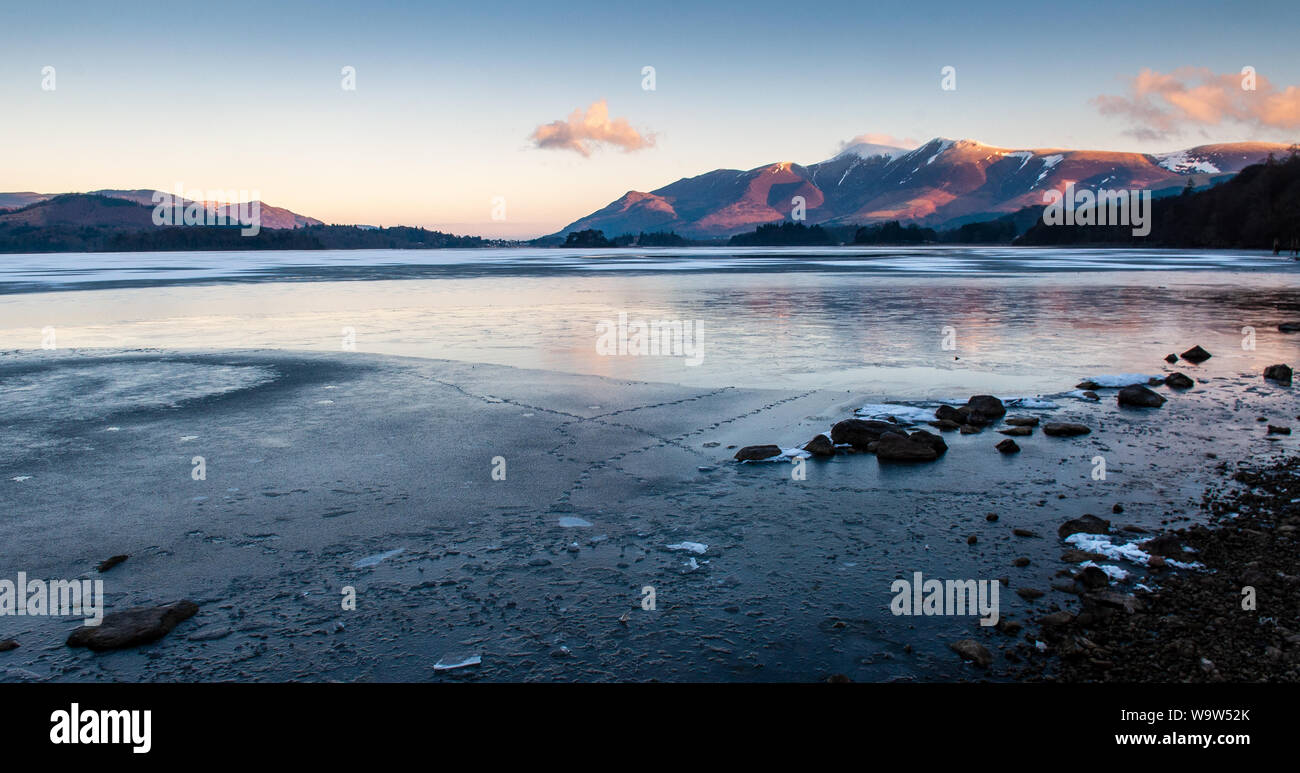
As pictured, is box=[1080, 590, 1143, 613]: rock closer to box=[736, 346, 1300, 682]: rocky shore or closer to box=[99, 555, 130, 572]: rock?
box=[736, 346, 1300, 682]: rocky shore

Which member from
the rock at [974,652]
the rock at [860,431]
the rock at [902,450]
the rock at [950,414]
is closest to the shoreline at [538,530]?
the rock at [974,652]

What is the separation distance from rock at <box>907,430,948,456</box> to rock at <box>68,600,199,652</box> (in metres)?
8.20

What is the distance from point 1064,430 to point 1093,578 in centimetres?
567

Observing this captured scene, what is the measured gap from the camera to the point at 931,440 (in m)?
10.4

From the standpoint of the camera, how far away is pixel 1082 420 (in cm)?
1215

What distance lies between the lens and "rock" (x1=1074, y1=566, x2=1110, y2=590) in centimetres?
625

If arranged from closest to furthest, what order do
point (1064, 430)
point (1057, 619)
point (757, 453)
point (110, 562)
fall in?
point (1057, 619) → point (110, 562) → point (757, 453) → point (1064, 430)

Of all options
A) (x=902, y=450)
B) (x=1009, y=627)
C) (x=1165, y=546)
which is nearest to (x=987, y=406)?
(x=902, y=450)

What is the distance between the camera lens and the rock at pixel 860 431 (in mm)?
10641

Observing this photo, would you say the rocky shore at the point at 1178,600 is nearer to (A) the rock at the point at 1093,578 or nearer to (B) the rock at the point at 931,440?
(A) the rock at the point at 1093,578

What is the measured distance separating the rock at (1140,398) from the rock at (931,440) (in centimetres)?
487

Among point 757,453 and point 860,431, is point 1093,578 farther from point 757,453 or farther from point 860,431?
point 860,431

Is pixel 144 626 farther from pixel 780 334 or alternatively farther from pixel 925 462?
pixel 780 334

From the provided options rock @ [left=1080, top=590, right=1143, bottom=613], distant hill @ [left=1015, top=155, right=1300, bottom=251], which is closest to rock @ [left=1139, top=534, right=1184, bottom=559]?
rock @ [left=1080, top=590, right=1143, bottom=613]
